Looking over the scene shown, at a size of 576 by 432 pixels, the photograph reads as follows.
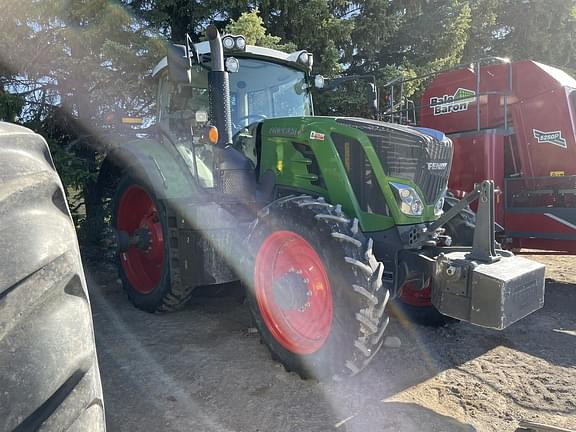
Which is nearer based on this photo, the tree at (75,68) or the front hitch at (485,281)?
the front hitch at (485,281)

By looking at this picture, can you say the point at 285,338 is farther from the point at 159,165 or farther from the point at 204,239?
the point at 159,165

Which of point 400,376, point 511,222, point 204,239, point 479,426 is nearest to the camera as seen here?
point 479,426

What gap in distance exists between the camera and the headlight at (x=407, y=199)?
326 cm

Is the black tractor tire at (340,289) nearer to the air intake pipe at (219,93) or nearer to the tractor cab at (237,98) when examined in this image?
the air intake pipe at (219,93)

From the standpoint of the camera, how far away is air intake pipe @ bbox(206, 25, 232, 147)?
12.3 feet

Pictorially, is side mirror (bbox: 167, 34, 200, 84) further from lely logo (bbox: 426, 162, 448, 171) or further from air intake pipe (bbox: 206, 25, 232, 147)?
lely logo (bbox: 426, 162, 448, 171)

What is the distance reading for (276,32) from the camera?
28.8ft

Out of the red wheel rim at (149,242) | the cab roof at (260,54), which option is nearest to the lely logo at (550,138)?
the cab roof at (260,54)

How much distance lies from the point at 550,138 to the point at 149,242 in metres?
4.48

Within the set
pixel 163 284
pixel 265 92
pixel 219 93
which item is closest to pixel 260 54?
pixel 265 92

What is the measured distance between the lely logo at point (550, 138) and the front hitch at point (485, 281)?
116 inches

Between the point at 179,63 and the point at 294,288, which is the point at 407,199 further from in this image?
the point at 179,63

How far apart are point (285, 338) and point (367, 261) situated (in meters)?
0.89

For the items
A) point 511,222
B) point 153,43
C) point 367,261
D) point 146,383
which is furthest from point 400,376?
point 153,43
